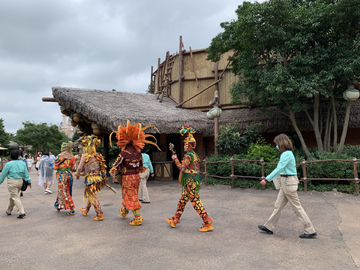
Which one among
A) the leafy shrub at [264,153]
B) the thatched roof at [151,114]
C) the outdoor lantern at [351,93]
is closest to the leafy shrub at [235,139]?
the thatched roof at [151,114]

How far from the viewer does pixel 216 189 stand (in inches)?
332

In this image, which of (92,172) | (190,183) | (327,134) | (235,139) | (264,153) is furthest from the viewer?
(235,139)

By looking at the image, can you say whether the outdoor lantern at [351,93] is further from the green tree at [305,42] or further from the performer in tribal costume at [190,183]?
the performer in tribal costume at [190,183]

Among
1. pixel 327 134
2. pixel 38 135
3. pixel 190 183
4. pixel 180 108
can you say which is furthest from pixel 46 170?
pixel 38 135

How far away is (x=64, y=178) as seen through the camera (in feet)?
18.8

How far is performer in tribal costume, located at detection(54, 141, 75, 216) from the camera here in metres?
5.65

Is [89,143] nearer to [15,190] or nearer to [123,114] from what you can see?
[15,190]

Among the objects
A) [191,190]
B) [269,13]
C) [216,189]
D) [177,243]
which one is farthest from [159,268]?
[269,13]

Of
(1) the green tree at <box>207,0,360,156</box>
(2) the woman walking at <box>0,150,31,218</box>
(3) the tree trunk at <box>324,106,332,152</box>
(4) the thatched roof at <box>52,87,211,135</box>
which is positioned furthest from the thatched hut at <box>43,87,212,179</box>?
(3) the tree trunk at <box>324,106,332,152</box>

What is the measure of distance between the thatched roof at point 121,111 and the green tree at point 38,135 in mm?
24813

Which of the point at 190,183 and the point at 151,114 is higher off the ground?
the point at 151,114

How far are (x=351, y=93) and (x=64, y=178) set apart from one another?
847cm

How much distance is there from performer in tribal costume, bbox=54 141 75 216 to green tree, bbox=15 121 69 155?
98.7 ft

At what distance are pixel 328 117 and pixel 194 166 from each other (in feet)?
21.9
